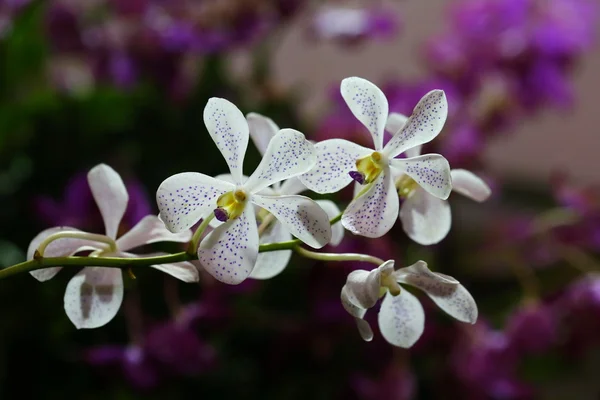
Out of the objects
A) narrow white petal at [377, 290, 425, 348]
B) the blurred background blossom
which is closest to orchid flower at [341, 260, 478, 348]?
narrow white petal at [377, 290, 425, 348]

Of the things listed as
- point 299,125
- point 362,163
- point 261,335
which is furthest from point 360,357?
point 362,163

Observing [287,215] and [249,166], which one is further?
[249,166]

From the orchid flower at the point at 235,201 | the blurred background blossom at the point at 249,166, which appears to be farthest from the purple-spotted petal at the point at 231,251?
the blurred background blossom at the point at 249,166

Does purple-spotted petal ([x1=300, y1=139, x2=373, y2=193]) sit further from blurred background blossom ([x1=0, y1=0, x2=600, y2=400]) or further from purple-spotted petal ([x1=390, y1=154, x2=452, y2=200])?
blurred background blossom ([x1=0, y1=0, x2=600, y2=400])

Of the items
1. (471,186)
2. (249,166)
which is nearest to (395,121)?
(471,186)

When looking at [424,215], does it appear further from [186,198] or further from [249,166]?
[249,166]

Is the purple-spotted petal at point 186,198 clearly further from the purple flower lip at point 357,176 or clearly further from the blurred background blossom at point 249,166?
the blurred background blossom at point 249,166

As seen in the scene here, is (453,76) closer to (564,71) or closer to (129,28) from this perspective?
(564,71)
